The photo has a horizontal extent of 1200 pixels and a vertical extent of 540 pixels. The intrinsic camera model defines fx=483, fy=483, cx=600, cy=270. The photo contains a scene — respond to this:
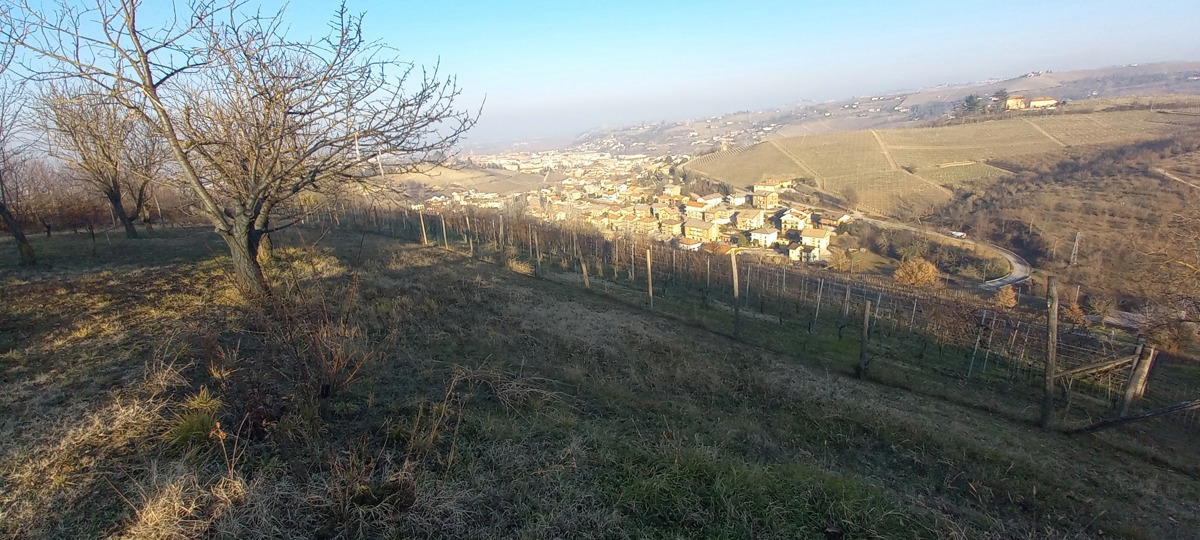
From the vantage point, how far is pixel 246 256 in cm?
652

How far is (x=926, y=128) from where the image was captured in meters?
72.8

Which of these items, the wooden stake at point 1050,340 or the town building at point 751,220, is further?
the town building at point 751,220

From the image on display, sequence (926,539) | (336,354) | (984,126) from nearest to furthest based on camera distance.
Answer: (926,539)
(336,354)
(984,126)

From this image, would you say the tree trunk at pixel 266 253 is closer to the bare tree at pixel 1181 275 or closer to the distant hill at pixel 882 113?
the bare tree at pixel 1181 275

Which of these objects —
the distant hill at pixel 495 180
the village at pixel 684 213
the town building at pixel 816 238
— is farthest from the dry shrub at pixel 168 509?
the distant hill at pixel 495 180

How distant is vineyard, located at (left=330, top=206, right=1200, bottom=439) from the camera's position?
12211 millimetres

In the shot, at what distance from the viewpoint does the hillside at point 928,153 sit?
50.9 m

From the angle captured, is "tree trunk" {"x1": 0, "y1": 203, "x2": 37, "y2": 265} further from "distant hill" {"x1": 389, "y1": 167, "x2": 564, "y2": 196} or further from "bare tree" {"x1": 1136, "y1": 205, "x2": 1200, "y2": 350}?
"distant hill" {"x1": 389, "y1": 167, "x2": 564, "y2": 196}

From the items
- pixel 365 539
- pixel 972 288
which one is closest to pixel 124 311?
pixel 365 539

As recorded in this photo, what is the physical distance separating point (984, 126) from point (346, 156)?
84079 mm

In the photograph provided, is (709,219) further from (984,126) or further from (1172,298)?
(984,126)

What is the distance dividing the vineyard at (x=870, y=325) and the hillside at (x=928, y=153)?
92.1 ft

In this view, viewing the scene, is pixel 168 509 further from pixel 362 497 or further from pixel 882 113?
pixel 882 113

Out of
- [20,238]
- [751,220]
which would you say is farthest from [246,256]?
[751,220]
